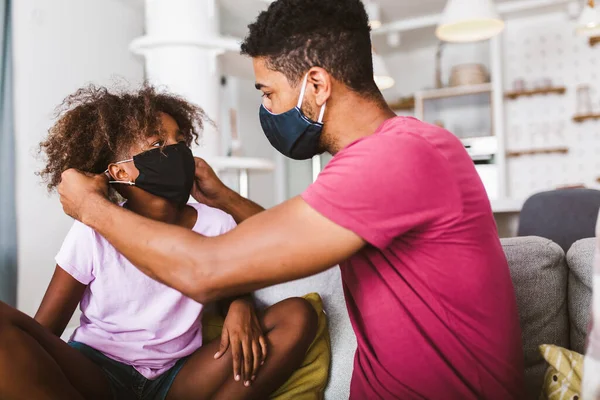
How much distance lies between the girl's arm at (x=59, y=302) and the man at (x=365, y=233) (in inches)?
12.3

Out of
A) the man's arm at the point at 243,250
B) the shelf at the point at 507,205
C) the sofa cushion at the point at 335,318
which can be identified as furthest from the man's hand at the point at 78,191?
the shelf at the point at 507,205

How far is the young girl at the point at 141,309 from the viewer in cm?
133

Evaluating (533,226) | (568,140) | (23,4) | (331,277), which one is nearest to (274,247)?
(331,277)

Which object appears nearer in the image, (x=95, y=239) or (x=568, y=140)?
(x=95, y=239)

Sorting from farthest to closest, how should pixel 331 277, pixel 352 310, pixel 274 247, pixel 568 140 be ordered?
1. pixel 568 140
2. pixel 331 277
3. pixel 352 310
4. pixel 274 247

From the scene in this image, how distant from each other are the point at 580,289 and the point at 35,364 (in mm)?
1346

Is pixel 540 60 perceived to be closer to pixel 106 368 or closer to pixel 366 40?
pixel 366 40

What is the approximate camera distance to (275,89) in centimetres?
119

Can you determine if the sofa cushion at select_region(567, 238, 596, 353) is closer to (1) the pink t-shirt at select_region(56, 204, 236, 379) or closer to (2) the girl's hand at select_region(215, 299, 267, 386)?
(2) the girl's hand at select_region(215, 299, 267, 386)

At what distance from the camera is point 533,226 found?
278 centimetres

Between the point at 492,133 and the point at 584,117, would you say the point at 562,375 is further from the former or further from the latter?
the point at 584,117

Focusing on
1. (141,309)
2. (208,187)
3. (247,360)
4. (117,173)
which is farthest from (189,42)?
(247,360)

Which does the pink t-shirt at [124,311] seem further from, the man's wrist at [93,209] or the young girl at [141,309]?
the man's wrist at [93,209]

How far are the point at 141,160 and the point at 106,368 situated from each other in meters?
0.54
